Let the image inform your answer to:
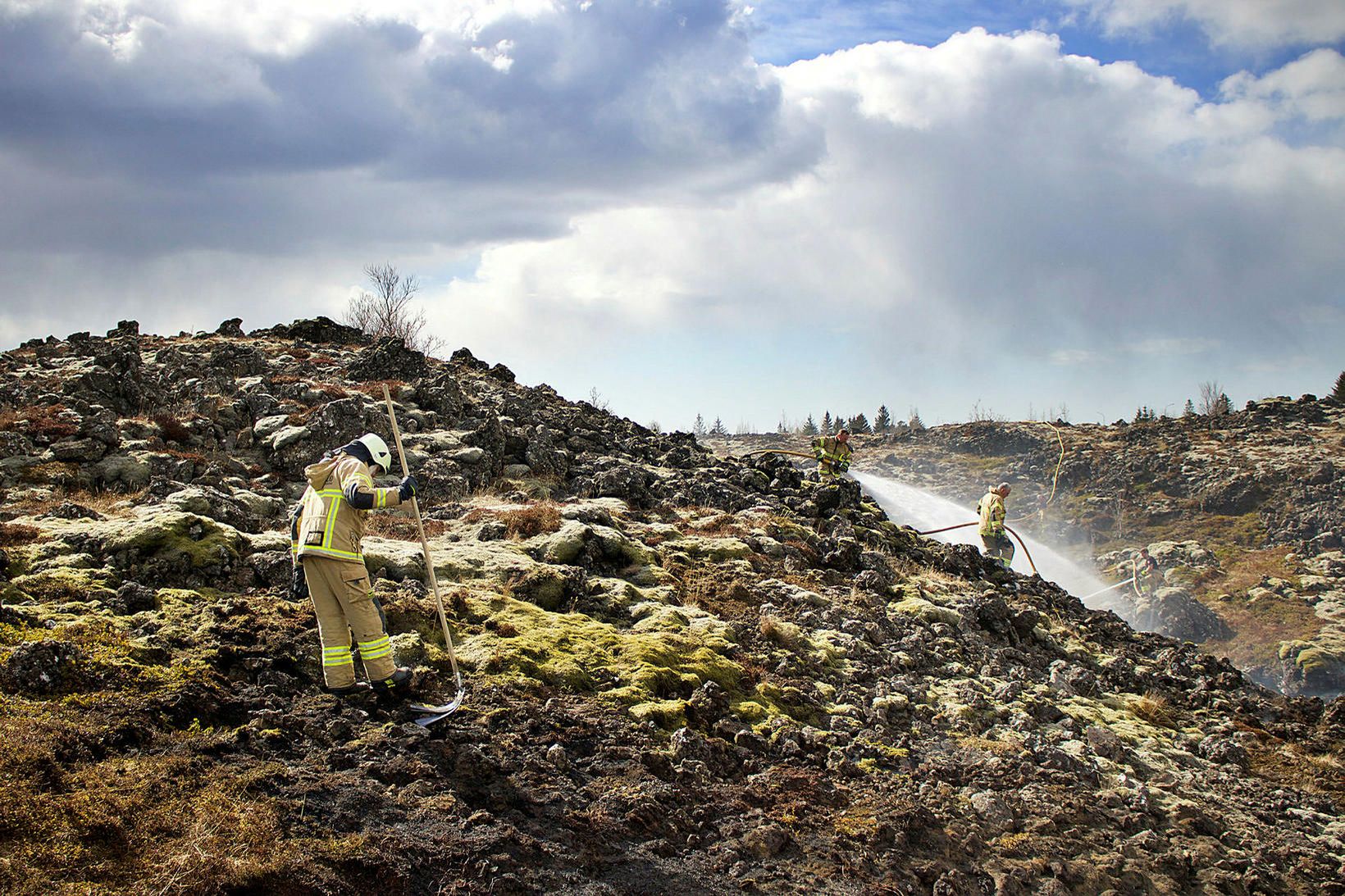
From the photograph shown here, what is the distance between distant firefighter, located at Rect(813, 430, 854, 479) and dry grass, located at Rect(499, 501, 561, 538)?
10.3 meters

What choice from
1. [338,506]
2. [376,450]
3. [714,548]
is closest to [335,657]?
[338,506]

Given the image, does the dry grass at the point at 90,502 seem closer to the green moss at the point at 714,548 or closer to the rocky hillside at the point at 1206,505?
the green moss at the point at 714,548

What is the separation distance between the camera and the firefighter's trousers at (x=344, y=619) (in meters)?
6.59

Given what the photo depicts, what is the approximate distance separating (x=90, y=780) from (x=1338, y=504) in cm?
4066

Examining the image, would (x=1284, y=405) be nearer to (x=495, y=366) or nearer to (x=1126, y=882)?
(x=495, y=366)

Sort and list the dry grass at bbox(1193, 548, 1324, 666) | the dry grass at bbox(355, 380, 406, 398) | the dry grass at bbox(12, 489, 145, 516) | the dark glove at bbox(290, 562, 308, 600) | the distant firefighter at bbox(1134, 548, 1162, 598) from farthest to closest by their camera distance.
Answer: the distant firefighter at bbox(1134, 548, 1162, 598) < the dry grass at bbox(1193, 548, 1324, 666) < the dry grass at bbox(355, 380, 406, 398) < the dry grass at bbox(12, 489, 145, 516) < the dark glove at bbox(290, 562, 308, 600)

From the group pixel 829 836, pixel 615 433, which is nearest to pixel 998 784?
pixel 829 836

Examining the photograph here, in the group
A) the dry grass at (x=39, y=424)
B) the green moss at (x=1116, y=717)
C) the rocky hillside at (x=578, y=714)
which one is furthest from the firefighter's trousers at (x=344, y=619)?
the dry grass at (x=39, y=424)

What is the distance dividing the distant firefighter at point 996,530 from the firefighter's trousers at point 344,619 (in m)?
13.6

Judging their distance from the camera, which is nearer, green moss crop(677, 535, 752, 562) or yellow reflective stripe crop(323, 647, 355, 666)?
yellow reflective stripe crop(323, 647, 355, 666)

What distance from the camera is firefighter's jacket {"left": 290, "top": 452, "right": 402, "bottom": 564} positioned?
21.5ft

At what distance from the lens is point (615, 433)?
19.2 m

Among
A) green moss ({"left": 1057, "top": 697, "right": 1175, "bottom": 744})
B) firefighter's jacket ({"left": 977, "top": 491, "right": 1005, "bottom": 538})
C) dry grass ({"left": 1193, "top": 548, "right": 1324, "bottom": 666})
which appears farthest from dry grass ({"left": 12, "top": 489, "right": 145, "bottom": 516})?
dry grass ({"left": 1193, "top": 548, "right": 1324, "bottom": 666})

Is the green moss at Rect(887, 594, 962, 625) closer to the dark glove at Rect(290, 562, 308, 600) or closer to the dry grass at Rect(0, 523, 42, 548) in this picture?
the dark glove at Rect(290, 562, 308, 600)
